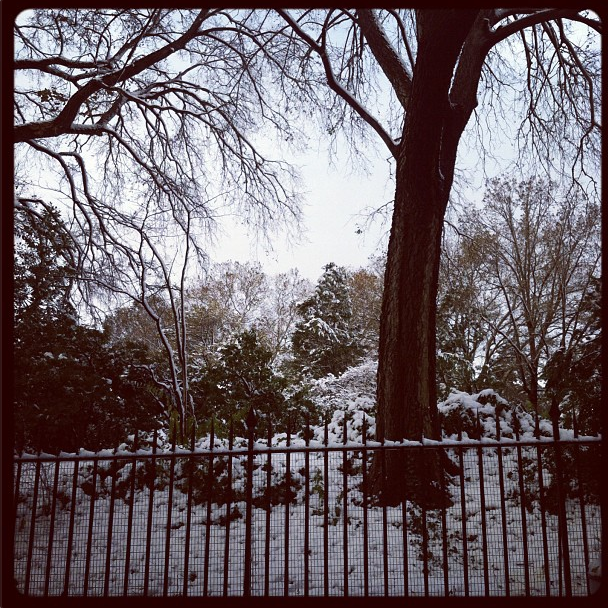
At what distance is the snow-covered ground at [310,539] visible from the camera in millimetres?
3838

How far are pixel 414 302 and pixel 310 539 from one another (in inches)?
115

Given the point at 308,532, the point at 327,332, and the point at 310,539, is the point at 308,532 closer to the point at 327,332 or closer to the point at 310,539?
the point at 310,539

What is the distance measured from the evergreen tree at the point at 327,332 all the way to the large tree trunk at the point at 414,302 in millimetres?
11766

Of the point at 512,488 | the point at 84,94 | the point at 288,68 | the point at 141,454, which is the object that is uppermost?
the point at 288,68

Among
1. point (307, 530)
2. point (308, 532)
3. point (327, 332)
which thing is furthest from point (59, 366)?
point (327, 332)

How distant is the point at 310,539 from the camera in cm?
496

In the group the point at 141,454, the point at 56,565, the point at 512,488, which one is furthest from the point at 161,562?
the point at 512,488

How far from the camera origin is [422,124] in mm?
5555

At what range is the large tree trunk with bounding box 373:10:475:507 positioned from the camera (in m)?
5.74

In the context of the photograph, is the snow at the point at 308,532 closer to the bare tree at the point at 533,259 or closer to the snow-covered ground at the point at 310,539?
the snow-covered ground at the point at 310,539

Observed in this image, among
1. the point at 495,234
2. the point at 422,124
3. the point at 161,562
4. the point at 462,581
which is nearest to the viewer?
the point at 462,581

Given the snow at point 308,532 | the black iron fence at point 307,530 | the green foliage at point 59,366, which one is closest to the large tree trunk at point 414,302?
the black iron fence at point 307,530
